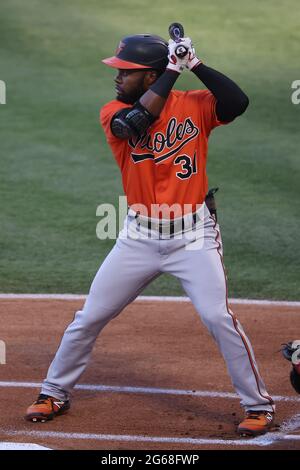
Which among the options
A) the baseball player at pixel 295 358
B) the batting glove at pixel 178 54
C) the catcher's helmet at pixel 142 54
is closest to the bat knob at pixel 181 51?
the batting glove at pixel 178 54

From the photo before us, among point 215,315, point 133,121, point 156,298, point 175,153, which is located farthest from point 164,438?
point 156,298

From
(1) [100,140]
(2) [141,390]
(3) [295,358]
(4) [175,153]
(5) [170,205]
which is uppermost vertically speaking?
(4) [175,153]

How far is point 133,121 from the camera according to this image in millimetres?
5422

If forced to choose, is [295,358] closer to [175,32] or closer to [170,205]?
[170,205]

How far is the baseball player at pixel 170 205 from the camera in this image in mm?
5543

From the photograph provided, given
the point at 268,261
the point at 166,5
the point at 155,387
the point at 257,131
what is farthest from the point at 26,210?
the point at 166,5

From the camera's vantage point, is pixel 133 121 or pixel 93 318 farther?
pixel 93 318

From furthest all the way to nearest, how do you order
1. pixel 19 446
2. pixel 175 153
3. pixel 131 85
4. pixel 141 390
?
pixel 141 390
pixel 131 85
pixel 175 153
pixel 19 446

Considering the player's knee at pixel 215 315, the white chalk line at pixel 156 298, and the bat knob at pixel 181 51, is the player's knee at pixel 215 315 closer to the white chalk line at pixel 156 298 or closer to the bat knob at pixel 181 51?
the bat knob at pixel 181 51

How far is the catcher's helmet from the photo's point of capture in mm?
5605

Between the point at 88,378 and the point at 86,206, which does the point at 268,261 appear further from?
the point at 88,378

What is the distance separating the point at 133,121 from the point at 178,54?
0.41 metres

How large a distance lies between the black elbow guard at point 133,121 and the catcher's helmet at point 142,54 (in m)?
0.27

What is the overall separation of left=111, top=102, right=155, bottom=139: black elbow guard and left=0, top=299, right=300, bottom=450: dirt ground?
1601 mm
